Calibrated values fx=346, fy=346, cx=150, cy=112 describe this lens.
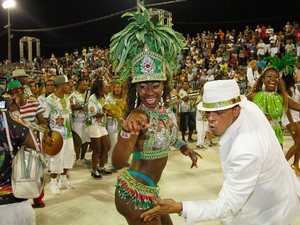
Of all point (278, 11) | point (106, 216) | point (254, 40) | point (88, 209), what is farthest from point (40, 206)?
point (278, 11)

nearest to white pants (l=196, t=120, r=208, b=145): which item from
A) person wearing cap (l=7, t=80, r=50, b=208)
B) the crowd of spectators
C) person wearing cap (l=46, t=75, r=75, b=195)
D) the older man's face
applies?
the crowd of spectators

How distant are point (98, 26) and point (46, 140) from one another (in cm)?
2901

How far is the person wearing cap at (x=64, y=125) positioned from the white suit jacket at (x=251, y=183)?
13.2ft

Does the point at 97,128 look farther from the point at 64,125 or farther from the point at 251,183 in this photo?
the point at 251,183

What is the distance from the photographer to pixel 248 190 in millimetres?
1945

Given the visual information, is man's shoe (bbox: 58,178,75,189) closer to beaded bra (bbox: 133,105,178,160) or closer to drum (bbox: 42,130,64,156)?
drum (bbox: 42,130,64,156)

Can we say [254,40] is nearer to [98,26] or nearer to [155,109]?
[155,109]

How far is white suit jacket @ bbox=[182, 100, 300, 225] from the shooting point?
1941 mm

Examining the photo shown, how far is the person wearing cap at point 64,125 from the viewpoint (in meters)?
5.70

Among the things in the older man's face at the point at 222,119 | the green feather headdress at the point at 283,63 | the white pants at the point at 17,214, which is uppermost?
the green feather headdress at the point at 283,63

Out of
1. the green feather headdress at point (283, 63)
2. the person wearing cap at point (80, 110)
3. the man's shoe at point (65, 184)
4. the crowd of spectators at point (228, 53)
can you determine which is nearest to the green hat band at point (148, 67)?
the green feather headdress at point (283, 63)

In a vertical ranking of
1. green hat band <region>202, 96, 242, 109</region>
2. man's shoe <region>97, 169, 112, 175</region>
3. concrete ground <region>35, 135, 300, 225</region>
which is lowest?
concrete ground <region>35, 135, 300, 225</region>

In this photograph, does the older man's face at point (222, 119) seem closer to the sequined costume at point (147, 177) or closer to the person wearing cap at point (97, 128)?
the sequined costume at point (147, 177)

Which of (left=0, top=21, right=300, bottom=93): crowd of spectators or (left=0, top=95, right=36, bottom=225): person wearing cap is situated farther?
(left=0, top=21, right=300, bottom=93): crowd of spectators
